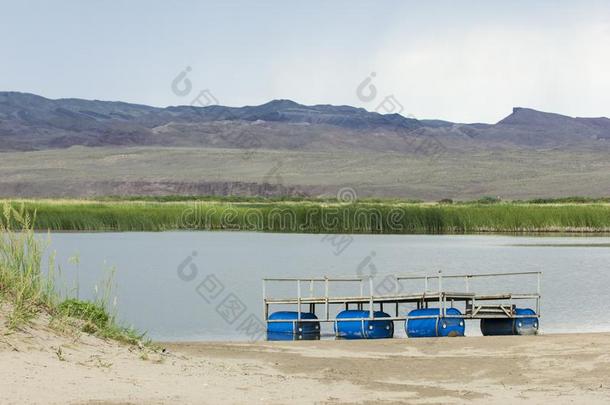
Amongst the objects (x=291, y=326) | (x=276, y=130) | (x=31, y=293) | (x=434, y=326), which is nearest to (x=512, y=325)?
(x=434, y=326)

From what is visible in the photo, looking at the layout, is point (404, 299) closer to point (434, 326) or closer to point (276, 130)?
point (434, 326)

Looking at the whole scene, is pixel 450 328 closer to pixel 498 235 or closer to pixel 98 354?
pixel 98 354

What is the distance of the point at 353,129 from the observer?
16275cm

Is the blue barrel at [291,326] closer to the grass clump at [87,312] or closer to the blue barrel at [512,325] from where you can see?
the blue barrel at [512,325]

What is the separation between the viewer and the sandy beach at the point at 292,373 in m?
11.1

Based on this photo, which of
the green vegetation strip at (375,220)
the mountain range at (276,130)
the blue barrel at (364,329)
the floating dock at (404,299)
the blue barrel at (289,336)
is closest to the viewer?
the blue barrel at (289,336)

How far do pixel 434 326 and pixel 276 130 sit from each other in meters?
131

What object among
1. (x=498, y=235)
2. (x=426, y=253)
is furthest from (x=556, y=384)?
(x=498, y=235)

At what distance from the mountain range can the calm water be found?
83261mm

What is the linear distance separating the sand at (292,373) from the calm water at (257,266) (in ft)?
8.53

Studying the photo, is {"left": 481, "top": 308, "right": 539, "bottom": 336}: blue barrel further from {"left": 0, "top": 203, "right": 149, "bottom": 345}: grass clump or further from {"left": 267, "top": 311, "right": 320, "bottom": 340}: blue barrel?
{"left": 0, "top": 203, "right": 149, "bottom": 345}: grass clump

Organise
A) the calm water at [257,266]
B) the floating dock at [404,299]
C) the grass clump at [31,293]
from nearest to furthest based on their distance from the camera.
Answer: the grass clump at [31,293] < the floating dock at [404,299] < the calm water at [257,266]

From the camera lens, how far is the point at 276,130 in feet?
496

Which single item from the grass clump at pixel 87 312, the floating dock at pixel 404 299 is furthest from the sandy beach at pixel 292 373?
the floating dock at pixel 404 299
